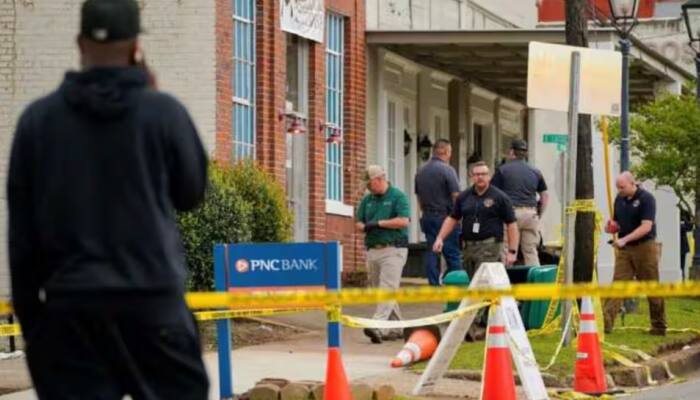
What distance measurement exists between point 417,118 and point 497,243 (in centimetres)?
1371

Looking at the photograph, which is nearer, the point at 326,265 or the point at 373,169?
the point at 326,265

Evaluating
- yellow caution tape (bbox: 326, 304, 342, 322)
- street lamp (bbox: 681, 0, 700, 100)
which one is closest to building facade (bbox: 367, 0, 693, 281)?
street lamp (bbox: 681, 0, 700, 100)

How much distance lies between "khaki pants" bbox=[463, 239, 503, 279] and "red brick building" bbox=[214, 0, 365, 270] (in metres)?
4.99

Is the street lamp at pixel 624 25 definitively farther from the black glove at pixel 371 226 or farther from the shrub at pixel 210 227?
the shrub at pixel 210 227

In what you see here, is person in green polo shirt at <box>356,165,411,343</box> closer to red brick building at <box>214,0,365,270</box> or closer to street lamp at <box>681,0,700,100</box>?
red brick building at <box>214,0,365,270</box>

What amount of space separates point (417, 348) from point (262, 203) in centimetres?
478

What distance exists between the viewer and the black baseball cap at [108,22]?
5.89 metres

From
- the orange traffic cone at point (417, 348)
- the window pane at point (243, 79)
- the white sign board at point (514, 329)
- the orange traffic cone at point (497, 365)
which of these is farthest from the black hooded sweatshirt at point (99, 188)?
the window pane at point (243, 79)

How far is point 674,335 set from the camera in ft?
64.6

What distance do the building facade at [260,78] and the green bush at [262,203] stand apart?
137cm

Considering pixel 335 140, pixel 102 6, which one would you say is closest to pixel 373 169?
pixel 335 140

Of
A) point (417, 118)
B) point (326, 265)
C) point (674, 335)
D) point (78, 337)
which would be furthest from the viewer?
point (417, 118)

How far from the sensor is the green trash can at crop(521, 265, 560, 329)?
1798cm

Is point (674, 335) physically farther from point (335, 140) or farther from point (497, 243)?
point (335, 140)
